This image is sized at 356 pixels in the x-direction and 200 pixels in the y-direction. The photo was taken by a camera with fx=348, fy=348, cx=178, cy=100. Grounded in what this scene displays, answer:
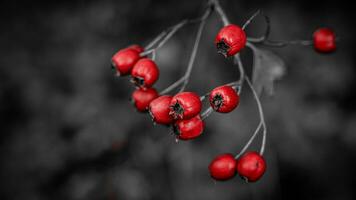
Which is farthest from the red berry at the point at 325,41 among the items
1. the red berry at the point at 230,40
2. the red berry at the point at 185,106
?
the red berry at the point at 185,106

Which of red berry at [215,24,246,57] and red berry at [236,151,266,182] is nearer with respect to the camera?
red berry at [215,24,246,57]

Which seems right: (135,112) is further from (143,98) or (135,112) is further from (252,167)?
(252,167)

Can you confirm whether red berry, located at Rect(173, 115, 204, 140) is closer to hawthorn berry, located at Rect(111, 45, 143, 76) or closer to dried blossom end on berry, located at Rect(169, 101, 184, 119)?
dried blossom end on berry, located at Rect(169, 101, 184, 119)

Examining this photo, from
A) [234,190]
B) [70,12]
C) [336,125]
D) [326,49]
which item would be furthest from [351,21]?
[70,12]

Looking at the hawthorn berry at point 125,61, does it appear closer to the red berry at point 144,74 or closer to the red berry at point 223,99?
the red berry at point 144,74

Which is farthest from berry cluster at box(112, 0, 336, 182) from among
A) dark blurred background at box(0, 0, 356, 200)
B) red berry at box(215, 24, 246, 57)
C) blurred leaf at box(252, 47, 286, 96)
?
dark blurred background at box(0, 0, 356, 200)

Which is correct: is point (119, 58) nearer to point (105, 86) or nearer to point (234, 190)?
point (105, 86)
